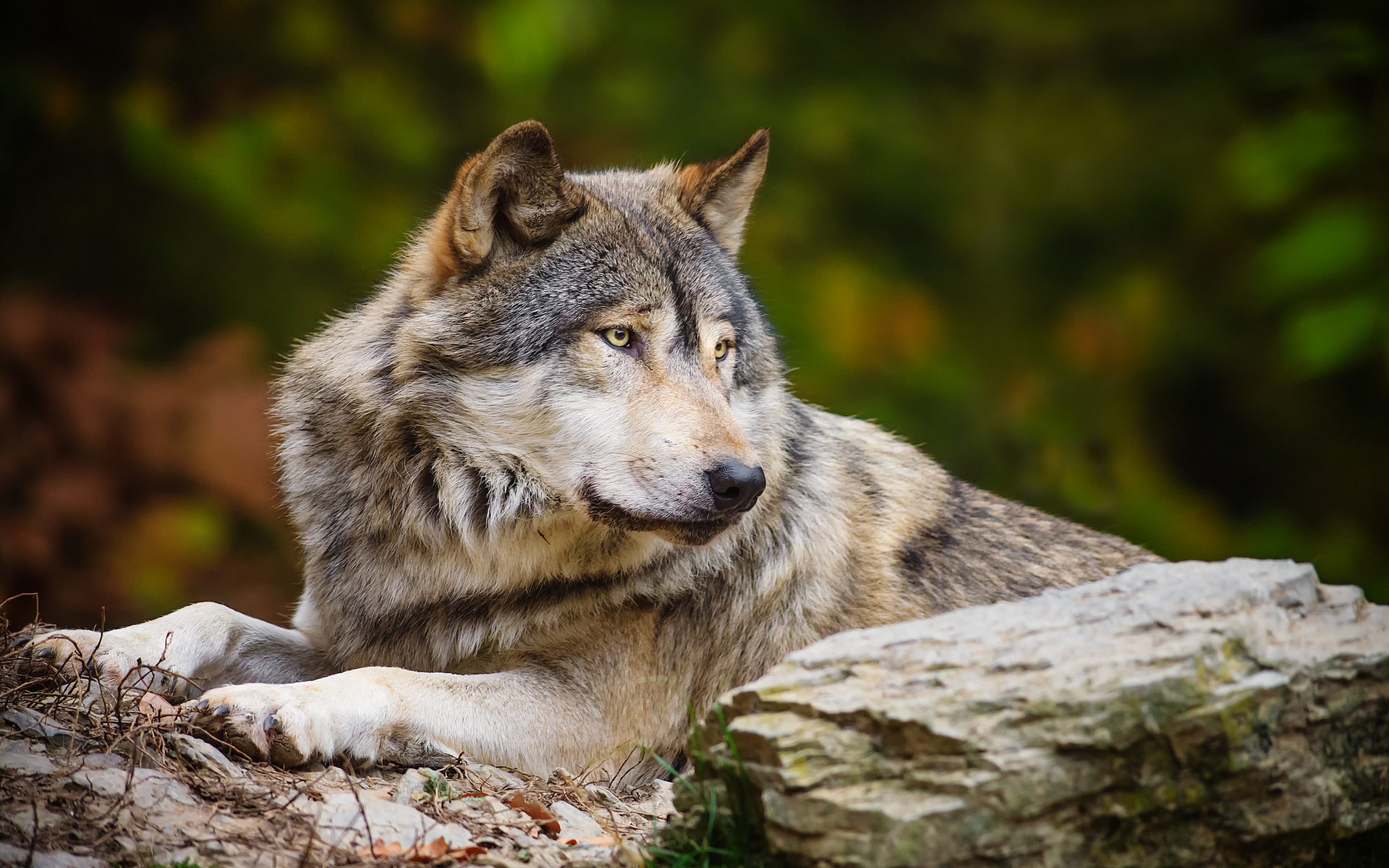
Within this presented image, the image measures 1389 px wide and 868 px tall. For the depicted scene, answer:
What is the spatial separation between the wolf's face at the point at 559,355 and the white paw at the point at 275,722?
0.82m

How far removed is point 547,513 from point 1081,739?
1927 millimetres

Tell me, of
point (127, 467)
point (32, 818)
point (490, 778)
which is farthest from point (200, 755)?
point (127, 467)

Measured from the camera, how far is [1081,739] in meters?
2.31

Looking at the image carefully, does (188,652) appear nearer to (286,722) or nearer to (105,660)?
(105,660)

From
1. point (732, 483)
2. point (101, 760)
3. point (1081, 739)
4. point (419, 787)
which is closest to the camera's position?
point (1081, 739)

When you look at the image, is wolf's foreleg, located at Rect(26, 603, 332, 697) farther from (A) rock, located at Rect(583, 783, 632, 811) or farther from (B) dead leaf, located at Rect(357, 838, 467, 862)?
(A) rock, located at Rect(583, 783, 632, 811)

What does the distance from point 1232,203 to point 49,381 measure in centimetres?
885

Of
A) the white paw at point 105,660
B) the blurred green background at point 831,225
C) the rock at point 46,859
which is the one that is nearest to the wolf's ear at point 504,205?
the white paw at point 105,660

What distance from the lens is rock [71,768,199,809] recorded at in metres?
2.72

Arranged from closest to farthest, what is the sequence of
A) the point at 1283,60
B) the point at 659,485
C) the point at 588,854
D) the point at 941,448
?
the point at 588,854, the point at 659,485, the point at 1283,60, the point at 941,448

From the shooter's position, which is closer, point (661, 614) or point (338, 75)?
point (661, 614)

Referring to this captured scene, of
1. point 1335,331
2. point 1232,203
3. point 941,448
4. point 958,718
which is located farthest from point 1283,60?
point 958,718

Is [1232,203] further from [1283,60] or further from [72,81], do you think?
[72,81]

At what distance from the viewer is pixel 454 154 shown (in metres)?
8.33
